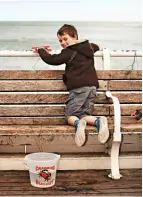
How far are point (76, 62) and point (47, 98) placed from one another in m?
0.39

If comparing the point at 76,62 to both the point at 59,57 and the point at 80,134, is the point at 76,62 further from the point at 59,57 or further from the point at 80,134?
the point at 80,134

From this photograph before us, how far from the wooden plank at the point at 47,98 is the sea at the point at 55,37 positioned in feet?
22.4

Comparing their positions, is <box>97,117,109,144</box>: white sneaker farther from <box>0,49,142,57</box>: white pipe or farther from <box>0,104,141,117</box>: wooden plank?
<box>0,49,142,57</box>: white pipe

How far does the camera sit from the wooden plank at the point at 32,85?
3.55 meters

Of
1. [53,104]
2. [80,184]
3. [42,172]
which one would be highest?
[53,104]

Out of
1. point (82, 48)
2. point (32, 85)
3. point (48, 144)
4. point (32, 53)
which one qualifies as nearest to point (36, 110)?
point (32, 85)

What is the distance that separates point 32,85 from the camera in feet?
11.7

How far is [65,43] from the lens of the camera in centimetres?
350

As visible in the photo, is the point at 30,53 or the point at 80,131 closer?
the point at 80,131

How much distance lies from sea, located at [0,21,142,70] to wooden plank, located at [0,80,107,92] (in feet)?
22.4

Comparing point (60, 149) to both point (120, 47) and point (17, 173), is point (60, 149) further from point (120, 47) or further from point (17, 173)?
point (120, 47)

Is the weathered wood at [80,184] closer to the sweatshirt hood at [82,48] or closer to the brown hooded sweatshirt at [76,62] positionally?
the brown hooded sweatshirt at [76,62]

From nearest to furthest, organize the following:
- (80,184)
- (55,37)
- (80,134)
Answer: (80,134) < (80,184) < (55,37)

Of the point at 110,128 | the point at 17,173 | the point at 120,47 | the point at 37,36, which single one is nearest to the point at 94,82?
the point at 110,128
